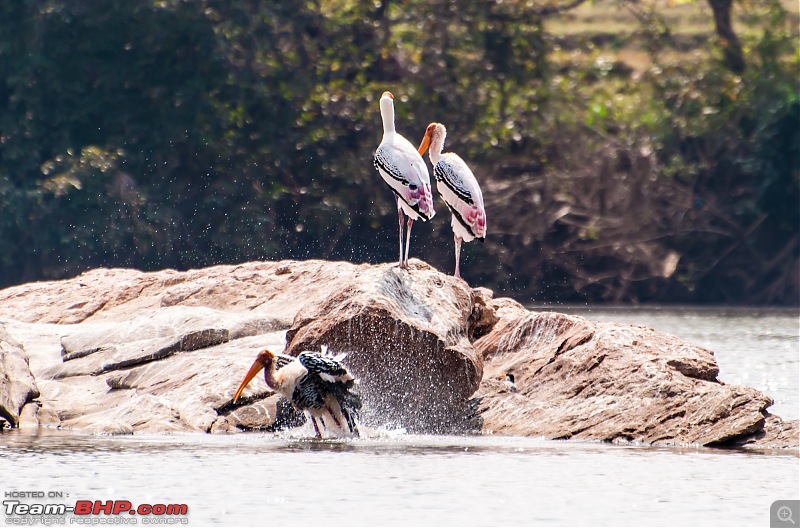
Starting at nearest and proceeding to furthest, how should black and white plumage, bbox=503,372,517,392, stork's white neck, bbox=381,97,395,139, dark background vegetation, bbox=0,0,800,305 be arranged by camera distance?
1. black and white plumage, bbox=503,372,517,392
2. stork's white neck, bbox=381,97,395,139
3. dark background vegetation, bbox=0,0,800,305

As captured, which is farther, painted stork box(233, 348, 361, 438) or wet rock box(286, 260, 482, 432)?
wet rock box(286, 260, 482, 432)

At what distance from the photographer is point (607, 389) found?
1391cm

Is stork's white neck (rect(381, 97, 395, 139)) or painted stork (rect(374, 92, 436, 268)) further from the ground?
stork's white neck (rect(381, 97, 395, 139))

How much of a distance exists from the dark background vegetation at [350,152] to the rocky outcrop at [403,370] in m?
16.3

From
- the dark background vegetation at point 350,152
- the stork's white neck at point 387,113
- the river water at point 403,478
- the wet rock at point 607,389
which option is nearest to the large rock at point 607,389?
the wet rock at point 607,389

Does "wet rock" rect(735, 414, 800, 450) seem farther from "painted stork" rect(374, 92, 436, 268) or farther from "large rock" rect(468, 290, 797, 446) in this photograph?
"painted stork" rect(374, 92, 436, 268)

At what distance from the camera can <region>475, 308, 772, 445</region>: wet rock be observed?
43.5ft

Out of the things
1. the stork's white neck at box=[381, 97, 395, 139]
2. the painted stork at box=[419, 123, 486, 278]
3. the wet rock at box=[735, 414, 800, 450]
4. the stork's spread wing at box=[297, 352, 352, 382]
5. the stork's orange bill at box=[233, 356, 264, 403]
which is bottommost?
the wet rock at box=[735, 414, 800, 450]

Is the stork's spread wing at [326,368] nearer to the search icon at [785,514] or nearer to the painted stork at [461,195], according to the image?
the painted stork at [461,195]

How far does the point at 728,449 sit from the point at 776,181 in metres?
22.1

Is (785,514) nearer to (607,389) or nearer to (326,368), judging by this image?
(607,389)

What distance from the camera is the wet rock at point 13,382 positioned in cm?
1422

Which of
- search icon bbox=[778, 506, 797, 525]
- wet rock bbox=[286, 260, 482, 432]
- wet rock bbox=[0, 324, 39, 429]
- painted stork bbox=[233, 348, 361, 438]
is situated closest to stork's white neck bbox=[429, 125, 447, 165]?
wet rock bbox=[286, 260, 482, 432]

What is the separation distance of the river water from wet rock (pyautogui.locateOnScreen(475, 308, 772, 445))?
0.37 metres
